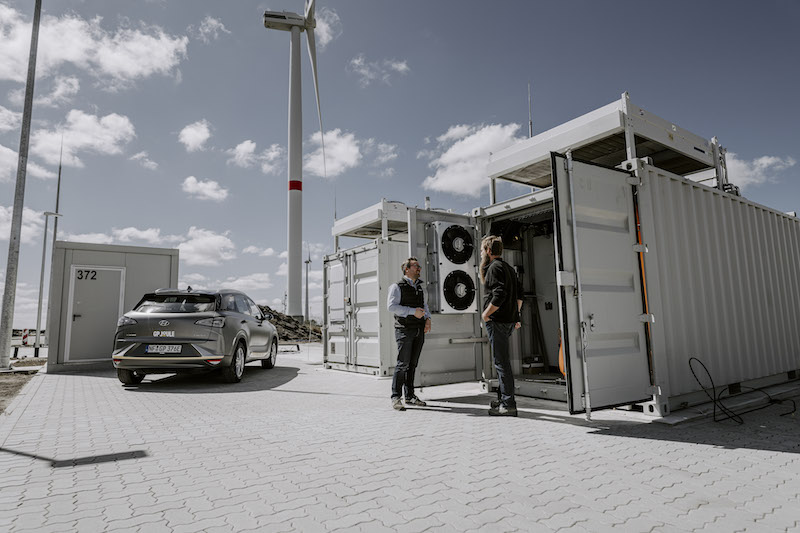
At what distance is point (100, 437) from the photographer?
13.9 feet

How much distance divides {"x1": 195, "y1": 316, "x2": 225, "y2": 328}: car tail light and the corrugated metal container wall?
5820mm

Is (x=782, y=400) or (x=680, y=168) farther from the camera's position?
(x=680, y=168)

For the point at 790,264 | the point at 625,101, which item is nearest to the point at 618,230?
the point at 625,101

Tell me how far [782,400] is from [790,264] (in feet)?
9.51

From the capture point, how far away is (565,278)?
4445mm

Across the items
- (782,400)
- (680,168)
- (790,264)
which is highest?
(680,168)

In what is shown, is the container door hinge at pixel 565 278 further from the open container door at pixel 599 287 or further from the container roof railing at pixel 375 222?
the container roof railing at pixel 375 222

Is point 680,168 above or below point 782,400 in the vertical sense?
above

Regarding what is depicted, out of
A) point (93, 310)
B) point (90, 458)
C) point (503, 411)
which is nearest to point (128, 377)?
point (93, 310)

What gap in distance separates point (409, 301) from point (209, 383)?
4.43 m

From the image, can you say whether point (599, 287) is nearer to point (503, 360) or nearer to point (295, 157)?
A: point (503, 360)

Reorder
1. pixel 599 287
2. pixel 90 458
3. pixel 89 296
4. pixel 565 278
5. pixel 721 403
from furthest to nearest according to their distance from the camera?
pixel 89 296 < pixel 721 403 < pixel 599 287 < pixel 565 278 < pixel 90 458

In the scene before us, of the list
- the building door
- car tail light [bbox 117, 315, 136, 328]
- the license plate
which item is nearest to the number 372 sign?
the building door

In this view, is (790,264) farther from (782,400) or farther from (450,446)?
(450,446)
